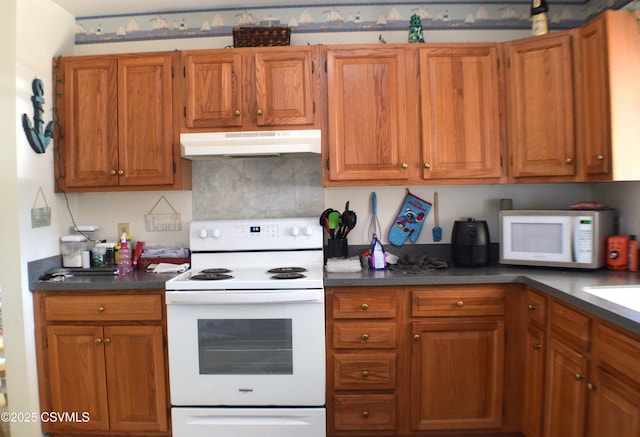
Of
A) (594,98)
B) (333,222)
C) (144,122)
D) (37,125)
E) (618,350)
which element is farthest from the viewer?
(333,222)

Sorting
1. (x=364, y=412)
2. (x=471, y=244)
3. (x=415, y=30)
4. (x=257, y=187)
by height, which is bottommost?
(x=364, y=412)

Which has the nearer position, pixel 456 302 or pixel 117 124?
pixel 456 302

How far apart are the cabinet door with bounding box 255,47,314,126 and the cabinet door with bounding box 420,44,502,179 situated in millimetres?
658

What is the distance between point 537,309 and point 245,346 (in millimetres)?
1466

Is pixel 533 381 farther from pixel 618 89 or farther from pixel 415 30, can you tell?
pixel 415 30

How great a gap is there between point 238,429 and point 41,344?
3.85 feet

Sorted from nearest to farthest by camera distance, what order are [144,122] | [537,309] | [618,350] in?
1. [618,350]
2. [537,309]
3. [144,122]

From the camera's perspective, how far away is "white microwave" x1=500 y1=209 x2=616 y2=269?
88.1 inches

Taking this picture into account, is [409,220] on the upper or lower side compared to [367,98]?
lower

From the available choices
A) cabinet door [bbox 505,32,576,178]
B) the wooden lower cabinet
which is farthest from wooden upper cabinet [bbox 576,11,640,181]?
the wooden lower cabinet

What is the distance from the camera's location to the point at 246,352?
2236 millimetres

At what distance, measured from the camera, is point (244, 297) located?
2.17 metres

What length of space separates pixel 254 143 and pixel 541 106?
5.23ft

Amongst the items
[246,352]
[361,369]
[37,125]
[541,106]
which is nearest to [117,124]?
[37,125]
